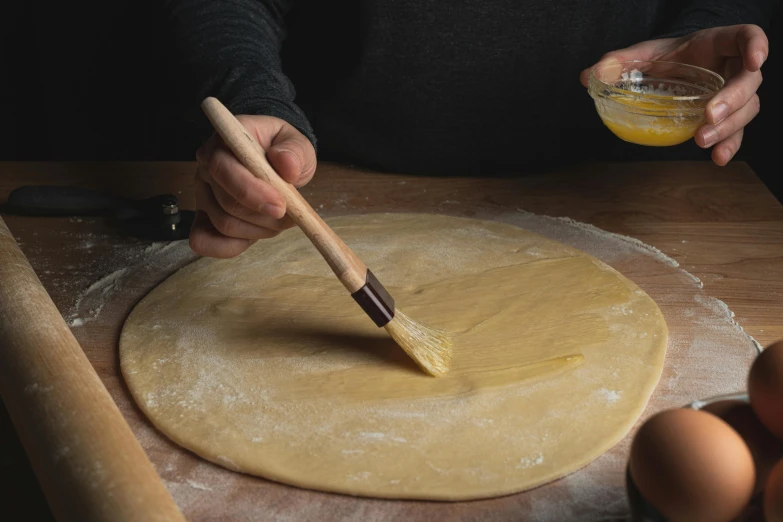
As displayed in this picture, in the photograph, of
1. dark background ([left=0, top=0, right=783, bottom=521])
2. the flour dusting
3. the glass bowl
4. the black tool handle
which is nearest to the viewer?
the flour dusting

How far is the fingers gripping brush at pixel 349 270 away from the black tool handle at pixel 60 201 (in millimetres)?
573

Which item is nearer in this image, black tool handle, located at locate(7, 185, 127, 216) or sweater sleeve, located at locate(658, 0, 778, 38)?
black tool handle, located at locate(7, 185, 127, 216)

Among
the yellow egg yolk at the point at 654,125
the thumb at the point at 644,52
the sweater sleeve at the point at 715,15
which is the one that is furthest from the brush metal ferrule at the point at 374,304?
the sweater sleeve at the point at 715,15

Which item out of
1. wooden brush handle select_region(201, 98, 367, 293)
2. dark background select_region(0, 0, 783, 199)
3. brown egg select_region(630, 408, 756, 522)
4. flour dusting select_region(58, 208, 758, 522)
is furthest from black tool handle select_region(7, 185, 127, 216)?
brown egg select_region(630, 408, 756, 522)

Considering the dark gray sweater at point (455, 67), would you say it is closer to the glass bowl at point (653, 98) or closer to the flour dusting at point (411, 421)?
the glass bowl at point (653, 98)

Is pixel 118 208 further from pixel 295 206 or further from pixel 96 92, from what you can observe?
pixel 96 92

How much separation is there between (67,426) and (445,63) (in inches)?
48.8

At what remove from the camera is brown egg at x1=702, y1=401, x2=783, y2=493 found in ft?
2.54

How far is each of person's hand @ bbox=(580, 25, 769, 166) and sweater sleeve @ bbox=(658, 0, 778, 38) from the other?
10cm

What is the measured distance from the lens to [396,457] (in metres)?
0.98

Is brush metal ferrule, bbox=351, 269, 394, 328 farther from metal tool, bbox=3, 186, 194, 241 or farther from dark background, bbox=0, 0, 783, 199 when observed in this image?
dark background, bbox=0, 0, 783, 199

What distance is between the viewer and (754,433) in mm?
803

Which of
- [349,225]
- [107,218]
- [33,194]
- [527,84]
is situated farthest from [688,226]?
[33,194]

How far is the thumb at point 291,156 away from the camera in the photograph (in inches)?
47.2
